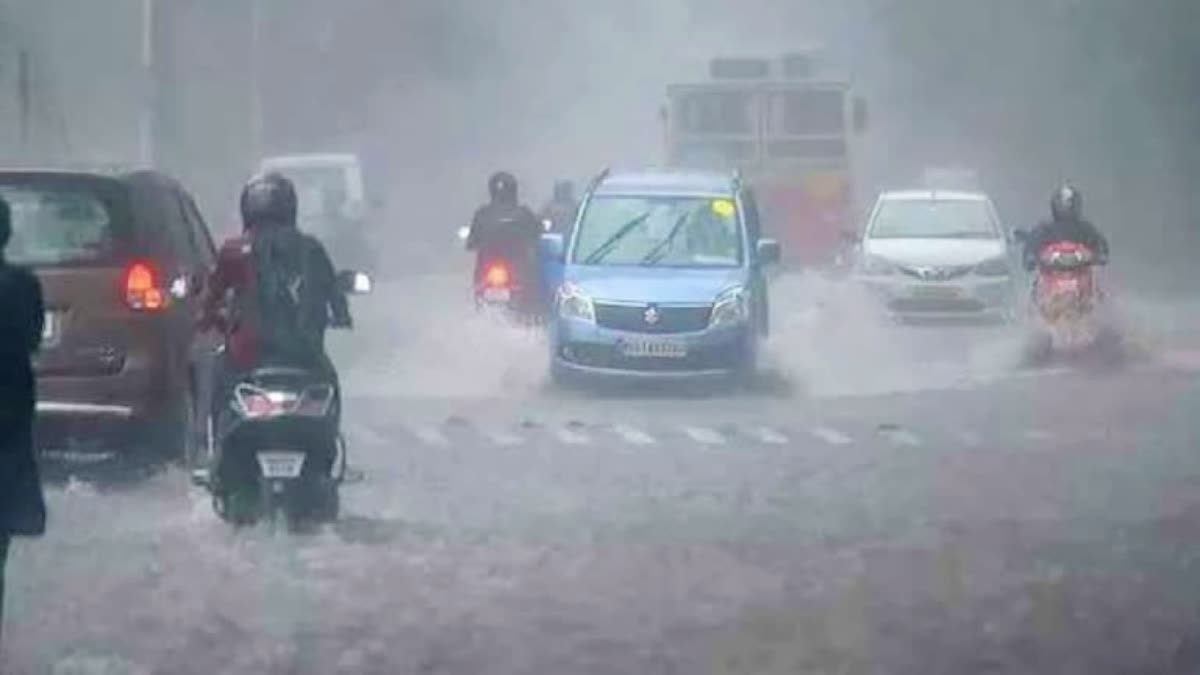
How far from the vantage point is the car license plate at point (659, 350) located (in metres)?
26.9

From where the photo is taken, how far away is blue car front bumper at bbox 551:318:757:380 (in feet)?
88.3

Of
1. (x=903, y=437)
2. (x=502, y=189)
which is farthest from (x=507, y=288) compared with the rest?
(x=903, y=437)

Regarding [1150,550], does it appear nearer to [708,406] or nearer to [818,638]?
[818,638]

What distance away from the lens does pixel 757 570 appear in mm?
14570

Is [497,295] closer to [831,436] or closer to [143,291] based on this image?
[831,436]

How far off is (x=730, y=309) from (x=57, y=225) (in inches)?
374

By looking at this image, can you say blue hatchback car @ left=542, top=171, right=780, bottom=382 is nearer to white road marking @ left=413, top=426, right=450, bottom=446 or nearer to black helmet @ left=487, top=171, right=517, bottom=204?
black helmet @ left=487, top=171, right=517, bottom=204

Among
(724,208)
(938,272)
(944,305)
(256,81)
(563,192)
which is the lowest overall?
(944,305)

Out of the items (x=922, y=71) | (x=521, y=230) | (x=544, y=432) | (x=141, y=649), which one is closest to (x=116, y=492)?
(x=544, y=432)

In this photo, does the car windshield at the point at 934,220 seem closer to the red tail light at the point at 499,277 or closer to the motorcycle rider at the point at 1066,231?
the motorcycle rider at the point at 1066,231

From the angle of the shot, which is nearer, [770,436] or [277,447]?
[277,447]

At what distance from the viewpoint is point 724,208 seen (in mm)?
28797

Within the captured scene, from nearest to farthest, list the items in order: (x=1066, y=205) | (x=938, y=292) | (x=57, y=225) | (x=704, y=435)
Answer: (x=57, y=225) < (x=704, y=435) < (x=1066, y=205) < (x=938, y=292)

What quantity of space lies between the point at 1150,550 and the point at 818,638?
368 centimetres
